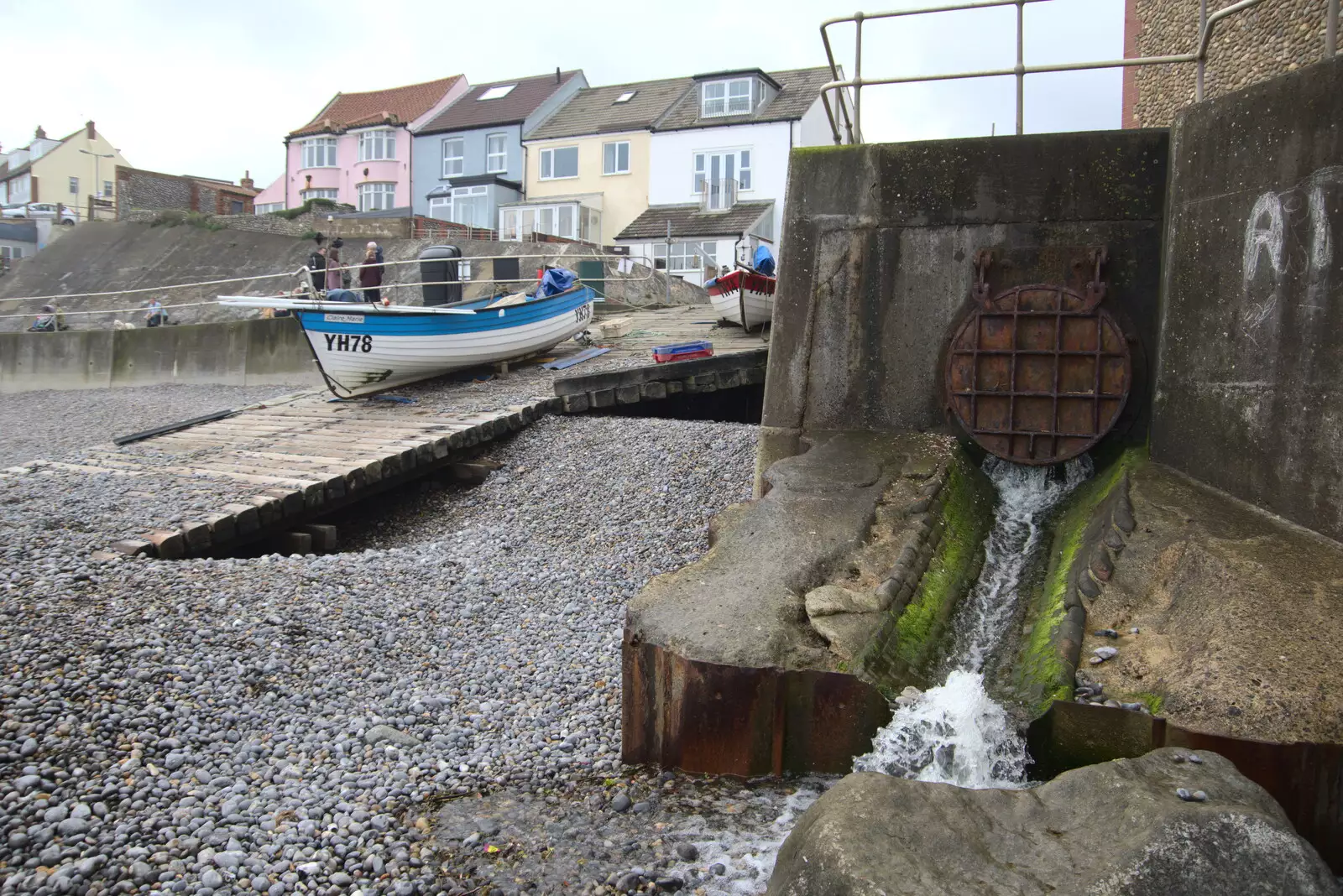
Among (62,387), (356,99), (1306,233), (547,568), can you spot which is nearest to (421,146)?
(356,99)

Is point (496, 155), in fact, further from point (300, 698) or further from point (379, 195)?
point (300, 698)

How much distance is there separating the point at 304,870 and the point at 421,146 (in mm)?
45237

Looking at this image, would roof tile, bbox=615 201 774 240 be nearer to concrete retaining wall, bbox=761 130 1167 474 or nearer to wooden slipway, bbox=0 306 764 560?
wooden slipway, bbox=0 306 764 560

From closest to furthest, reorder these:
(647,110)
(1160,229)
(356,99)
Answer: (1160,229) → (647,110) → (356,99)

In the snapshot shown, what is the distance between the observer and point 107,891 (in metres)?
3.85

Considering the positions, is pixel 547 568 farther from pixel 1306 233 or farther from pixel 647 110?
pixel 647 110

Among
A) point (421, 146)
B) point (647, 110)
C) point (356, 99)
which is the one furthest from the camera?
point (356, 99)

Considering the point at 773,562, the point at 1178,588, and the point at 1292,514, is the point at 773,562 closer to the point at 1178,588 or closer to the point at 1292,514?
the point at 1178,588

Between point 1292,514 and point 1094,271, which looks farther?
point 1094,271

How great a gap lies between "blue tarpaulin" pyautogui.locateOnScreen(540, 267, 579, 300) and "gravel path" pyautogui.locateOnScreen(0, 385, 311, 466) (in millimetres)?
5719

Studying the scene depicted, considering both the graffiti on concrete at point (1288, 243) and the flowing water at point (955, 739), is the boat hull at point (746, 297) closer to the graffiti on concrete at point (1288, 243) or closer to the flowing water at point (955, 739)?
the graffiti on concrete at point (1288, 243)

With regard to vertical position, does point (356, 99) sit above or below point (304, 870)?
above

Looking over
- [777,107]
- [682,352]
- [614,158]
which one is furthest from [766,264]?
[614,158]

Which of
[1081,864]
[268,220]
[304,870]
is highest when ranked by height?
[268,220]
